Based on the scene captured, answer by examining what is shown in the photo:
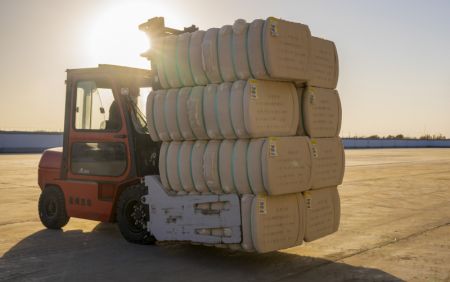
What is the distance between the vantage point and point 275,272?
5859mm

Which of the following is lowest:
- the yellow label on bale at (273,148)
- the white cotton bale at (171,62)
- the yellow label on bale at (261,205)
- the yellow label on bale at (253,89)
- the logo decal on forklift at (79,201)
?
the logo decal on forklift at (79,201)

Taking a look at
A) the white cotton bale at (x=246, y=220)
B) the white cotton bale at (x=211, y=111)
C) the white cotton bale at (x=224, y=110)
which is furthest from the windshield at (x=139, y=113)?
the white cotton bale at (x=246, y=220)

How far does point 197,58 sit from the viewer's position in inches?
243

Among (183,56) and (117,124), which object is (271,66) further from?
(117,124)

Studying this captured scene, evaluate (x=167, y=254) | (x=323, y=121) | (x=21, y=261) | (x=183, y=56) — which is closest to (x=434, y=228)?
(x=323, y=121)

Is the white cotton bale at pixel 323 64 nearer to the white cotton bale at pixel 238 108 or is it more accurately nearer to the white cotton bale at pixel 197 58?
the white cotton bale at pixel 238 108

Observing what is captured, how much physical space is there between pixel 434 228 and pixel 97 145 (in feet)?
17.9

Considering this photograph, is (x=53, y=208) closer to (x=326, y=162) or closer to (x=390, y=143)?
(x=326, y=162)

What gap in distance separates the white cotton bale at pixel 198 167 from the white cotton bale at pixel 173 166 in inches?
10.6

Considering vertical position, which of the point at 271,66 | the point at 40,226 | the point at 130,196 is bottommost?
the point at 40,226

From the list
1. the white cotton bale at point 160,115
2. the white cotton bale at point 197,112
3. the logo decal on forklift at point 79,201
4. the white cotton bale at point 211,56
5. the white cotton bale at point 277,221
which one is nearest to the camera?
the white cotton bale at point 277,221

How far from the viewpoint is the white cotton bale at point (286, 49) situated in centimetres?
564

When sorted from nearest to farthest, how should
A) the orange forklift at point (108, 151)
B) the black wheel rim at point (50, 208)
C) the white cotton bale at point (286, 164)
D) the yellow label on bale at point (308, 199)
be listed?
1. the white cotton bale at point (286, 164)
2. the yellow label on bale at point (308, 199)
3. the orange forklift at point (108, 151)
4. the black wheel rim at point (50, 208)

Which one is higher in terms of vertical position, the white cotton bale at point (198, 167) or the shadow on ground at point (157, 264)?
the white cotton bale at point (198, 167)
